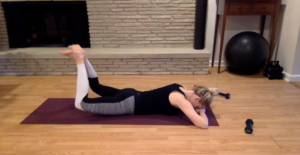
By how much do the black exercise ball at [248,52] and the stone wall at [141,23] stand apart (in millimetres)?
705

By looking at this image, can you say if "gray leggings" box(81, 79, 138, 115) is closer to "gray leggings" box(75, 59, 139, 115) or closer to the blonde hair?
"gray leggings" box(75, 59, 139, 115)

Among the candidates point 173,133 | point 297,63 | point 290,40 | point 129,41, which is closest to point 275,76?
point 297,63

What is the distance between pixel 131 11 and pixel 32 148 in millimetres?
2400

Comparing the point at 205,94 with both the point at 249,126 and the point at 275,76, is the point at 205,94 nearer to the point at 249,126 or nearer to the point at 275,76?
the point at 249,126

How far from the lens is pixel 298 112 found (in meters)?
2.22

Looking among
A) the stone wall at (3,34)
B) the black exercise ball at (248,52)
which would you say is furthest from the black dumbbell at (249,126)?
the stone wall at (3,34)

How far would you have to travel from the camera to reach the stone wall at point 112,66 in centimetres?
330

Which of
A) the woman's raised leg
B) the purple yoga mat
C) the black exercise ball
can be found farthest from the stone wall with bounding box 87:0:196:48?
the purple yoga mat

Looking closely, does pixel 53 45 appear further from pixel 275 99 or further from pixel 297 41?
pixel 297 41

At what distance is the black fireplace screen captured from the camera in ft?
11.8

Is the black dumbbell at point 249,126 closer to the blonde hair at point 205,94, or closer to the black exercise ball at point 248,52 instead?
the blonde hair at point 205,94

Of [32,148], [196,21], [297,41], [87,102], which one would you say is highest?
[196,21]

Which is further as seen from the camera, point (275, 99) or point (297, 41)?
point (297, 41)

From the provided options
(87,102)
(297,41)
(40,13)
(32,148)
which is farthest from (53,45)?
(297,41)
